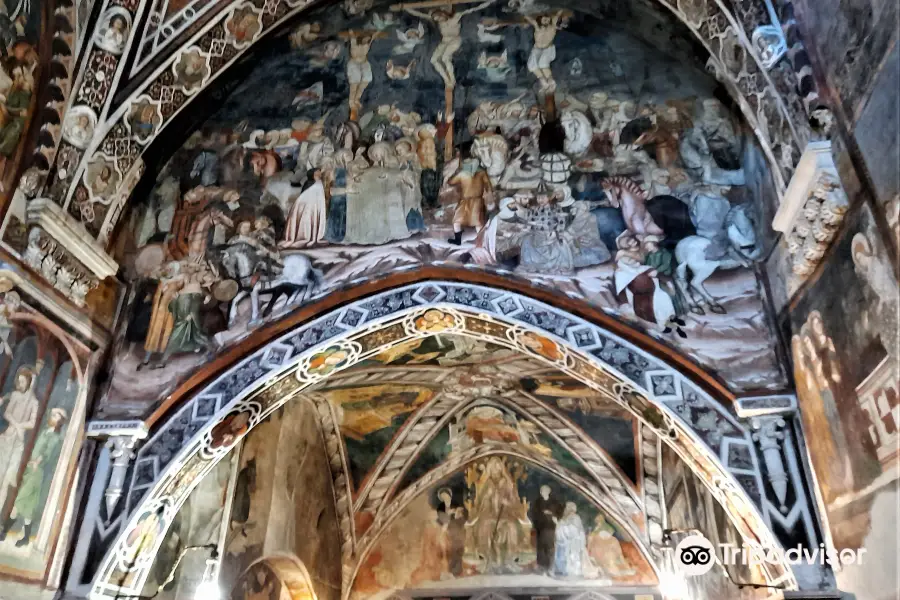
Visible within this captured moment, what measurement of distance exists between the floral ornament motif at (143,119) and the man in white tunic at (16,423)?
2719 mm

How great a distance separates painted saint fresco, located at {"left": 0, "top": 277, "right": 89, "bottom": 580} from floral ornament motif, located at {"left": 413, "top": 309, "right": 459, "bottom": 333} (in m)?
3.27

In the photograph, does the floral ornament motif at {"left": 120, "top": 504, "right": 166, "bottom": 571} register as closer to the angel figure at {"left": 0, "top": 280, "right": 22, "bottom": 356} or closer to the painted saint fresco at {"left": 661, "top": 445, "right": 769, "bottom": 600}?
the angel figure at {"left": 0, "top": 280, "right": 22, "bottom": 356}

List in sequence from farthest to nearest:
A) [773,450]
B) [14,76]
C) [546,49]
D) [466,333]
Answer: [546,49], [466,333], [14,76], [773,450]

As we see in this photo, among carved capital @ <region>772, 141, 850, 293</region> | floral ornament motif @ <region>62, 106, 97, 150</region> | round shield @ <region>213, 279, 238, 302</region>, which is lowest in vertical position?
carved capital @ <region>772, 141, 850, 293</region>

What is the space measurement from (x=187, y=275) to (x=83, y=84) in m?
2.08

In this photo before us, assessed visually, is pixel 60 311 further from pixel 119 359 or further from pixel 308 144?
pixel 308 144

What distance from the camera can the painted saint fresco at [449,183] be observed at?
21.9 ft

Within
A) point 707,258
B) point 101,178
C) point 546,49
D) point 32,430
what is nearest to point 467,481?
point 707,258

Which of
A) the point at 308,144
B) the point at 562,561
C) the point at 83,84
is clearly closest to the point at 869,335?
the point at 308,144

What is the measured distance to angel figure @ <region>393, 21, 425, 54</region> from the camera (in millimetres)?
8038

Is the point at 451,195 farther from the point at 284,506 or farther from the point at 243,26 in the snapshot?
the point at 284,506

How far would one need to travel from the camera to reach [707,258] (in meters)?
6.55

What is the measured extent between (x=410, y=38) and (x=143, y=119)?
3039mm

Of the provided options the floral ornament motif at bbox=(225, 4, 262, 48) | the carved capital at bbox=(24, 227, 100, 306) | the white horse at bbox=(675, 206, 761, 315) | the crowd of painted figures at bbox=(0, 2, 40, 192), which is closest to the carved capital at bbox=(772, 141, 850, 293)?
the white horse at bbox=(675, 206, 761, 315)
